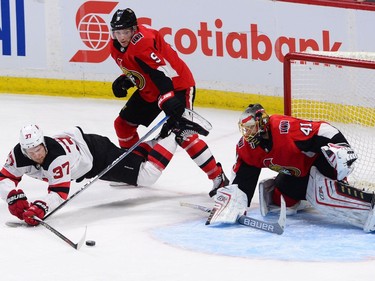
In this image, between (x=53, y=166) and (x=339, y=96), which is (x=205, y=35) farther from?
(x=53, y=166)

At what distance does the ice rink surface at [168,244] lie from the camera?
14.1 feet

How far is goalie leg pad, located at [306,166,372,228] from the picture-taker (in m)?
4.91

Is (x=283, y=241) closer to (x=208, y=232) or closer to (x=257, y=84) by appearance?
(x=208, y=232)

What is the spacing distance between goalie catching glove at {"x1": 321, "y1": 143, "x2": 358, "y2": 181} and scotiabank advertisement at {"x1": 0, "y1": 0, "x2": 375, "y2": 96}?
2408 mm

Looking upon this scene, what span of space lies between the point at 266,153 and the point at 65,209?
111 cm

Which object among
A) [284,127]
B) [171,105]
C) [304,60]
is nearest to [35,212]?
[171,105]

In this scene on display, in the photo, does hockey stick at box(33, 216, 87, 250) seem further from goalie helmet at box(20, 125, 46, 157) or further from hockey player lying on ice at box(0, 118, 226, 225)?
goalie helmet at box(20, 125, 46, 157)

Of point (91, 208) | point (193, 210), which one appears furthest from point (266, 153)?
point (91, 208)

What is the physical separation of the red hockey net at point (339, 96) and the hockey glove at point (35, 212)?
1425 mm

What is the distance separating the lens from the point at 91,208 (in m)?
5.43

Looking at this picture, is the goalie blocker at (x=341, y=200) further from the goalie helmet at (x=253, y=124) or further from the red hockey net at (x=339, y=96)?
the red hockey net at (x=339, y=96)

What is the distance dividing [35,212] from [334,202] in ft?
4.65

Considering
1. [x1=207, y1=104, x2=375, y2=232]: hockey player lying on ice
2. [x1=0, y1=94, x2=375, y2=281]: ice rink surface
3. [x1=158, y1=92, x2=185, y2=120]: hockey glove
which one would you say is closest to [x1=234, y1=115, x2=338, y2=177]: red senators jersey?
[x1=207, y1=104, x2=375, y2=232]: hockey player lying on ice

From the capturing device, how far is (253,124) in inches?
190
